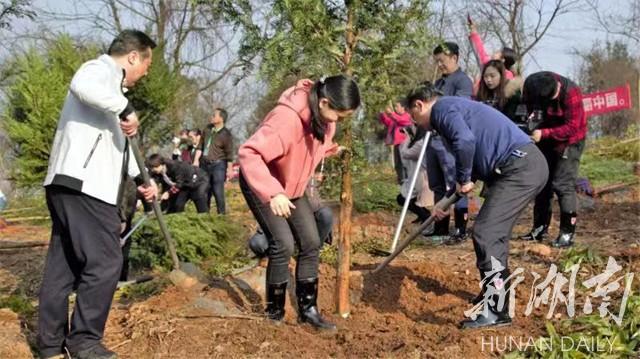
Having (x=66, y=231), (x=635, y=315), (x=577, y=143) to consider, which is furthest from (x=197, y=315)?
(x=577, y=143)

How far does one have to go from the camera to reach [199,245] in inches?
261

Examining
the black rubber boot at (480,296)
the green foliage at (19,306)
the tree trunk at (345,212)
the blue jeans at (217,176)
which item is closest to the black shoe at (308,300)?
the tree trunk at (345,212)

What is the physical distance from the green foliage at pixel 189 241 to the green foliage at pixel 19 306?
1625mm

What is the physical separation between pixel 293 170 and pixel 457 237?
329cm

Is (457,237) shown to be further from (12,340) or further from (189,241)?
(12,340)

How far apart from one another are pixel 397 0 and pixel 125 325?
274 cm

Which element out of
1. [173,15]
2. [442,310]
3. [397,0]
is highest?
[173,15]

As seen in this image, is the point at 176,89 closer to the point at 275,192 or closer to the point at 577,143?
the point at 577,143

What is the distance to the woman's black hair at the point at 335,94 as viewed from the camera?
12.3 feet

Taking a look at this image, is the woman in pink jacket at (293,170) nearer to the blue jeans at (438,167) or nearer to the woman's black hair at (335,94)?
the woman's black hair at (335,94)

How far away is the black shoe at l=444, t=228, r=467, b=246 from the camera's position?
22.0 ft

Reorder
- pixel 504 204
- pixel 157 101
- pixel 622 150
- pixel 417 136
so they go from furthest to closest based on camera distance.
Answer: pixel 622 150
pixel 157 101
pixel 417 136
pixel 504 204

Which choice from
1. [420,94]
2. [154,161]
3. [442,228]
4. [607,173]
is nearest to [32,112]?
[154,161]

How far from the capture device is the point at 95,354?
12.0 ft
